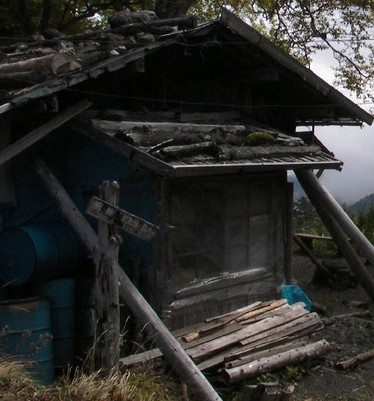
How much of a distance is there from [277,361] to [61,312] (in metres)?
2.57

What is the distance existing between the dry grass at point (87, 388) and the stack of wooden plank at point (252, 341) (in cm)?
44

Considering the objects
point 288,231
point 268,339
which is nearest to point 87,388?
point 268,339

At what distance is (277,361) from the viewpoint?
855 centimetres

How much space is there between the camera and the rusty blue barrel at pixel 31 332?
756 centimetres

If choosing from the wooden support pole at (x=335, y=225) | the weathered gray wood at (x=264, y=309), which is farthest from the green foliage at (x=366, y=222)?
the weathered gray wood at (x=264, y=309)

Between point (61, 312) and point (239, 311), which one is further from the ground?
point (61, 312)

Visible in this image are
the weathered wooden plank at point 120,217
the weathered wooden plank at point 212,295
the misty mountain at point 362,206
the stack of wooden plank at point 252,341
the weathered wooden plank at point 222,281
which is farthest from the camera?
the misty mountain at point 362,206

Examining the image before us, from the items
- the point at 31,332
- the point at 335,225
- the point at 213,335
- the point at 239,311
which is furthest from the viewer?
the point at 335,225

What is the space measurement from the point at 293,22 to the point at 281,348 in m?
14.0

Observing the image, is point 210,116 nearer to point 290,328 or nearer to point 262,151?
point 262,151

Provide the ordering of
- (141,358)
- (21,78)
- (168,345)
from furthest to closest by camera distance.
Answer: (21,78)
(141,358)
(168,345)

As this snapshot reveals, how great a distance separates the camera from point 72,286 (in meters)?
8.27

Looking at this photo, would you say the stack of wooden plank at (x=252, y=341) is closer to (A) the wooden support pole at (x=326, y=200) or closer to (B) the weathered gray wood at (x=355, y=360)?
(B) the weathered gray wood at (x=355, y=360)

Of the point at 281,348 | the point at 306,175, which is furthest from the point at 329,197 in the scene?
the point at 281,348
